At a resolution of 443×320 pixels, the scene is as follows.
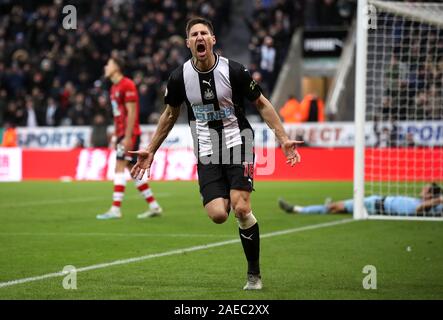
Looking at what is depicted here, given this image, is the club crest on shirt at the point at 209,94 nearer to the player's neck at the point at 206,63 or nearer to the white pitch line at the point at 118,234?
the player's neck at the point at 206,63

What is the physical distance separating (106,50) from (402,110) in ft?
42.1

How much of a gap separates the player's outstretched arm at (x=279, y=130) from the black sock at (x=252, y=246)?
645 mm

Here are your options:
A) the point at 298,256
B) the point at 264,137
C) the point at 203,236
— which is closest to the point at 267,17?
the point at 264,137

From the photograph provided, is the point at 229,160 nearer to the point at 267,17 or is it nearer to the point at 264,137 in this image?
the point at 264,137

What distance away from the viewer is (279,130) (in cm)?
768

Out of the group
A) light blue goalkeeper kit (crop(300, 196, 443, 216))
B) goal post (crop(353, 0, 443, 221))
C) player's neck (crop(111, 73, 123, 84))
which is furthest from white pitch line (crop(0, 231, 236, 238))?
light blue goalkeeper kit (crop(300, 196, 443, 216))

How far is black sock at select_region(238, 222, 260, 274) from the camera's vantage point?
7.62 m

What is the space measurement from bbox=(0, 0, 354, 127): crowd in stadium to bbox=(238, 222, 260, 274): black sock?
797 inches

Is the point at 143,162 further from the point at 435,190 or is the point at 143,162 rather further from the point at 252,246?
the point at 435,190

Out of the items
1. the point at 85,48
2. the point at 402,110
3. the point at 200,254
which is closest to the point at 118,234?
the point at 200,254

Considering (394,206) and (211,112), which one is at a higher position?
(211,112)

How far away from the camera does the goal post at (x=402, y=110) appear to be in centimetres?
1415

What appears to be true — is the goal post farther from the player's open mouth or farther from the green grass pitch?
the player's open mouth
